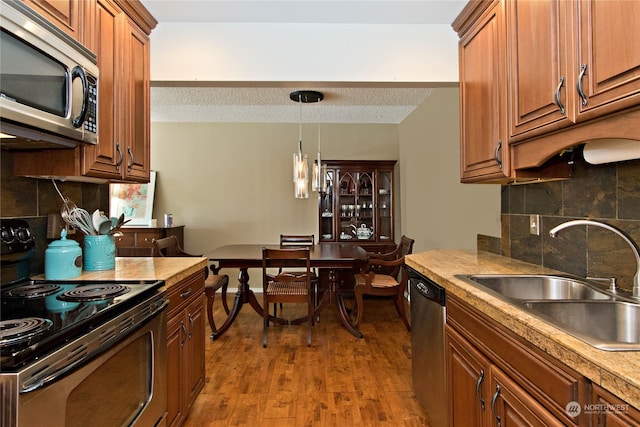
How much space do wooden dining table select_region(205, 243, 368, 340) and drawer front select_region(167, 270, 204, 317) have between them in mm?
1051

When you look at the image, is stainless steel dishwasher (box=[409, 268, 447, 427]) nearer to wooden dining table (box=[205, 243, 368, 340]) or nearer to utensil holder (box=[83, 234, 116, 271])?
wooden dining table (box=[205, 243, 368, 340])

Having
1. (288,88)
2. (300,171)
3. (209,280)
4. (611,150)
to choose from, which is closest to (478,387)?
(611,150)

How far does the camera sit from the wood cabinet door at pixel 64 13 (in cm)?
130

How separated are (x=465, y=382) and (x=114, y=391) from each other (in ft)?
4.45

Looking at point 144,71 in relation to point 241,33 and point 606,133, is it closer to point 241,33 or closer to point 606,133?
point 241,33

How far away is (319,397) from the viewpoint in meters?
2.26

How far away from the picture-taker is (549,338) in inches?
34.9

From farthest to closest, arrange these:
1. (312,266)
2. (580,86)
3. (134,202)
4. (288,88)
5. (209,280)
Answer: (134,202), (209,280), (312,266), (288,88), (580,86)

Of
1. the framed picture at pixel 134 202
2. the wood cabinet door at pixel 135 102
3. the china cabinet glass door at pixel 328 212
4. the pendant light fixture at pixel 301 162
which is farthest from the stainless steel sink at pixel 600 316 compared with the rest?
the framed picture at pixel 134 202

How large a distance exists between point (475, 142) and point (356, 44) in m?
1.08

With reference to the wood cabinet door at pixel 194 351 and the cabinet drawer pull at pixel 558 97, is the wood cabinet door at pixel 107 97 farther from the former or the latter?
the cabinet drawer pull at pixel 558 97

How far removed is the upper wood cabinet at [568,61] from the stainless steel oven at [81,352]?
5.67ft

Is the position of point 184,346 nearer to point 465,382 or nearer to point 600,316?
point 465,382

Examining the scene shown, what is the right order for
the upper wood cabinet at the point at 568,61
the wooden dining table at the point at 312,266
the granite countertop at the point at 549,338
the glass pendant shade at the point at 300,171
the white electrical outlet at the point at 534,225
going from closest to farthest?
1. the granite countertop at the point at 549,338
2. the upper wood cabinet at the point at 568,61
3. the white electrical outlet at the point at 534,225
4. the wooden dining table at the point at 312,266
5. the glass pendant shade at the point at 300,171
